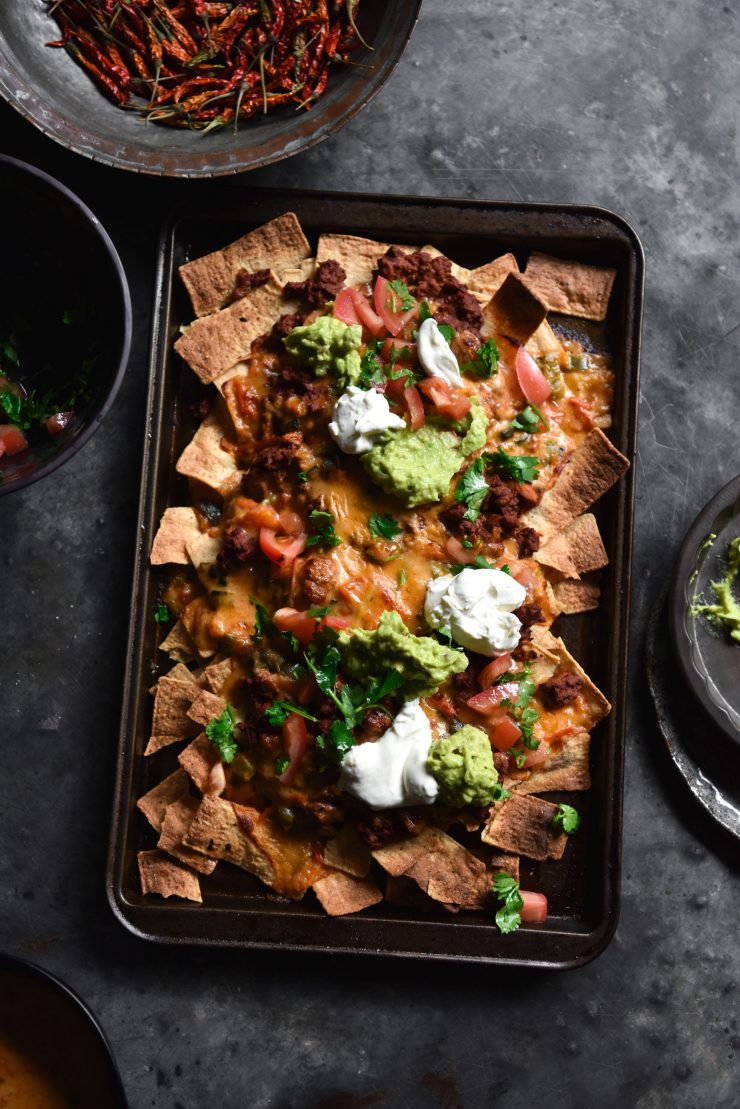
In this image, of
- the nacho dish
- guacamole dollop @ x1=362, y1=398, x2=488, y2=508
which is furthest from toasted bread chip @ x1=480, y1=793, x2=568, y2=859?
guacamole dollop @ x1=362, y1=398, x2=488, y2=508

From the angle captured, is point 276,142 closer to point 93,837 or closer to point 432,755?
point 432,755

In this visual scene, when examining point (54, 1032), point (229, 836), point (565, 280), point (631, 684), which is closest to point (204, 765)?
point (229, 836)

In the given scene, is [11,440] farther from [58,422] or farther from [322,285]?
A: [322,285]

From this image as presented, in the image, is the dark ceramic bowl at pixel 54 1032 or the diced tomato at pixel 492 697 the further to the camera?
the diced tomato at pixel 492 697

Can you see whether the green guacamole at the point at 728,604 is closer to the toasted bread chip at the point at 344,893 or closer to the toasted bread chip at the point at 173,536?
the toasted bread chip at the point at 344,893

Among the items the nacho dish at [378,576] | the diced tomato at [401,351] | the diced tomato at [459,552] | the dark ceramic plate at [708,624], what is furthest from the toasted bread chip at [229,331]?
the dark ceramic plate at [708,624]

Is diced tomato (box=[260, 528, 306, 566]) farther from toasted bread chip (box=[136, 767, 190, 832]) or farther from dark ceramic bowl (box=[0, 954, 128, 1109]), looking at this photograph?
dark ceramic bowl (box=[0, 954, 128, 1109])
